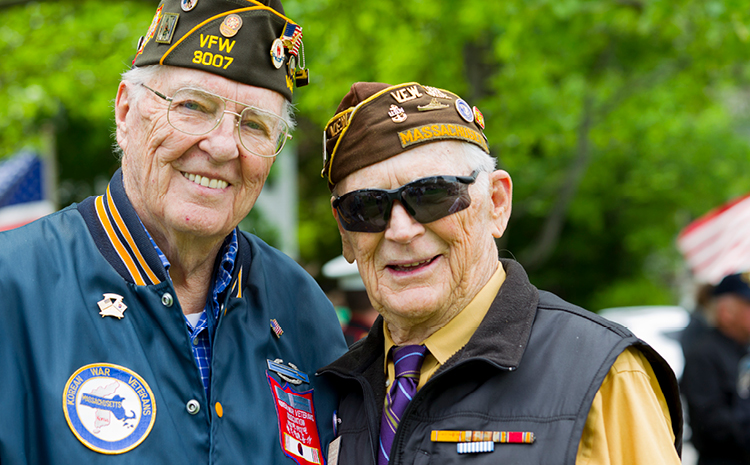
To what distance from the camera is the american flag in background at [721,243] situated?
5.71m

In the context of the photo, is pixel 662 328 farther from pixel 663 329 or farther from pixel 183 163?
pixel 183 163

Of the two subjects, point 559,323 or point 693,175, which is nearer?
point 559,323

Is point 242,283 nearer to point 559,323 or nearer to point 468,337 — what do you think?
point 468,337

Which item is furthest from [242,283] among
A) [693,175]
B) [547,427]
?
[693,175]

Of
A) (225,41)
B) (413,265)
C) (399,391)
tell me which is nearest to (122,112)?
(225,41)

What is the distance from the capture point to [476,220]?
2.41 metres

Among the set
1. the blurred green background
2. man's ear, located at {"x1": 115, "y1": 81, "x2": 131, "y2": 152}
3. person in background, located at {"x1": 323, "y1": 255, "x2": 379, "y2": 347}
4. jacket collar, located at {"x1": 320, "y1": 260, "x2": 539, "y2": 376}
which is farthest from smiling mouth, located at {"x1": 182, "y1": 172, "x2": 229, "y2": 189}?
person in background, located at {"x1": 323, "y1": 255, "x2": 379, "y2": 347}

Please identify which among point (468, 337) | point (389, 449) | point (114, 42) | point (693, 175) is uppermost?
point (114, 42)

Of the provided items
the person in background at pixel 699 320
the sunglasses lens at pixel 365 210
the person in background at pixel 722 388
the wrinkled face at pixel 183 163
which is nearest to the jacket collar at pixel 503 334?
the sunglasses lens at pixel 365 210

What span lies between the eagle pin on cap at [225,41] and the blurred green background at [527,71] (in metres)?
1.66

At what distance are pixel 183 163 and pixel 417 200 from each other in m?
0.77

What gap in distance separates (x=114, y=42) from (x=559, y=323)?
7445 millimetres

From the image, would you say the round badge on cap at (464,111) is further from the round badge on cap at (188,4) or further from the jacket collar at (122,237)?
the jacket collar at (122,237)

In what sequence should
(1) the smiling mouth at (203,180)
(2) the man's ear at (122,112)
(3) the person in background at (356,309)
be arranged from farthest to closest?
(3) the person in background at (356,309), (2) the man's ear at (122,112), (1) the smiling mouth at (203,180)
